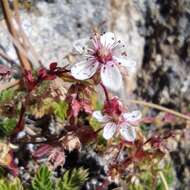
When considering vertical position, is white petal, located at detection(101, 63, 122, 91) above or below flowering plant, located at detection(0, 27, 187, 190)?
above

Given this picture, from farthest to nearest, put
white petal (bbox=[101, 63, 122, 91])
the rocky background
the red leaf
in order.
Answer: the rocky background → the red leaf → white petal (bbox=[101, 63, 122, 91])

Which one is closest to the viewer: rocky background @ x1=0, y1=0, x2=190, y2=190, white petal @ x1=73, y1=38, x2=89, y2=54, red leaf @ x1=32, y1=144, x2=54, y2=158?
white petal @ x1=73, y1=38, x2=89, y2=54

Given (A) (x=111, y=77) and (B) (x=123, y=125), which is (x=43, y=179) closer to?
(B) (x=123, y=125)

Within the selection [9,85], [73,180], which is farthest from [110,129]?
[9,85]

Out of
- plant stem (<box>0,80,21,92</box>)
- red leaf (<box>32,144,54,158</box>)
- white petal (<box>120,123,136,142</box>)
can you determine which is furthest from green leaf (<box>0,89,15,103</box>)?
white petal (<box>120,123,136,142</box>)

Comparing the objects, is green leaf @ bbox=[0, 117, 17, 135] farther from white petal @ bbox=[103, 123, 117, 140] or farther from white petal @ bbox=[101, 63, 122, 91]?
white petal @ bbox=[101, 63, 122, 91]

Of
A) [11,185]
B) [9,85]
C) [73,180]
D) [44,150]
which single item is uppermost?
[9,85]
